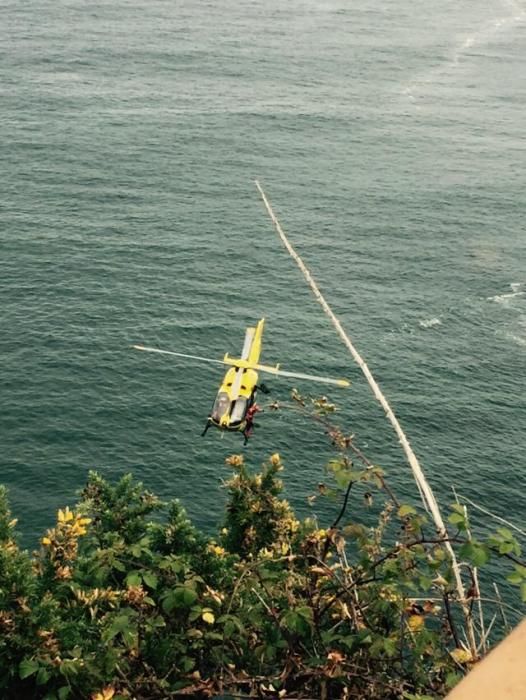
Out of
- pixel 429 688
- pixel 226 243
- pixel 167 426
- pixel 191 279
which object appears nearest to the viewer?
pixel 429 688

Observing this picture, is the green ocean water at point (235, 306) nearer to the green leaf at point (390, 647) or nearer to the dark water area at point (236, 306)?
the dark water area at point (236, 306)

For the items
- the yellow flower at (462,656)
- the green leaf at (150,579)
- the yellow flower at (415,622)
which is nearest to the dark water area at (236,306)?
the green leaf at (150,579)

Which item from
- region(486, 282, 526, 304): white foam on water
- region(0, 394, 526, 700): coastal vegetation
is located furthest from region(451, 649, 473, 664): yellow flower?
region(486, 282, 526, 304): white foam on water

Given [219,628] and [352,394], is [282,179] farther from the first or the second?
[219,628]

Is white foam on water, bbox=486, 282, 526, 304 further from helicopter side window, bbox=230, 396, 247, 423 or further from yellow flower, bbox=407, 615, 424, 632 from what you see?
yellow flower, bbox=407, 615, 424, 632

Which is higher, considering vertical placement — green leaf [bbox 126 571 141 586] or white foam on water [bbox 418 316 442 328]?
green leaf [bbox 126 571 141 586]

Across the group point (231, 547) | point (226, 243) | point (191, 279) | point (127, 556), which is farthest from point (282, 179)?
point (127, 556)

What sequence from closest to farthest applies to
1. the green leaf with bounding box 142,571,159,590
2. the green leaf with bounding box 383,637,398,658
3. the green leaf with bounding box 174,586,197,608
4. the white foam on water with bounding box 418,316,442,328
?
the green leaf with bounding box 383,637,398,658 < the green leaf with bounding box 174,586,197,608 < the green leaf with bounding box 142,571,159,590 < the white foam on water with bounding box 418,316,442,328
